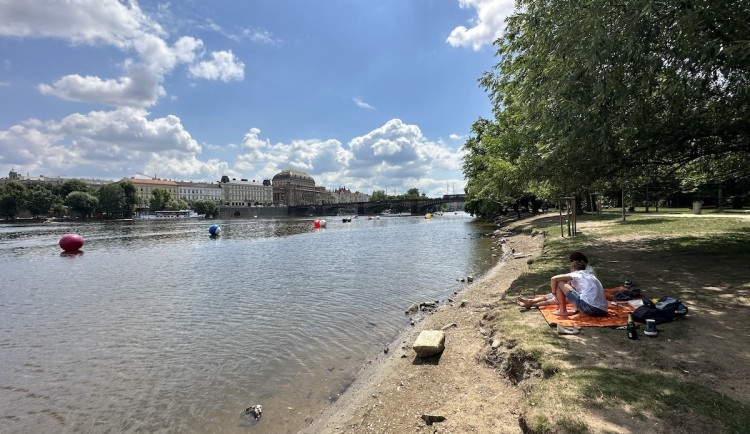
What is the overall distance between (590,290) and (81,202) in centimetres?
14697

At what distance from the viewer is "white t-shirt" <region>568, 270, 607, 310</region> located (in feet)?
24.0

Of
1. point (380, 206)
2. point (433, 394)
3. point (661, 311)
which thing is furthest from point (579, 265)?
point (380, 206)

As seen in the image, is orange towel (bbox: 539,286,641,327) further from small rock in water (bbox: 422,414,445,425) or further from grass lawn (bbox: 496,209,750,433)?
small rock in water (bbox: 422,414,445,425)

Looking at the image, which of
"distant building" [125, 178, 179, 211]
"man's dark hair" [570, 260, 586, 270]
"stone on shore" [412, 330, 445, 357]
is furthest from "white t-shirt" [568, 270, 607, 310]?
"distant building" [125, 178, 179, 211]

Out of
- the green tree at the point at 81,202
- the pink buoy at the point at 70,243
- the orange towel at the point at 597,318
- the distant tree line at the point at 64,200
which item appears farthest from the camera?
the green tree at the point at 81,202

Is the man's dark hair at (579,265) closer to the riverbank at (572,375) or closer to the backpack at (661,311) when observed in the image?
the riverbank at (572,375)

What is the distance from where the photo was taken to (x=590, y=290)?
7441 millimetres

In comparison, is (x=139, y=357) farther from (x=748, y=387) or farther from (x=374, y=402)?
(x=748, y=387)

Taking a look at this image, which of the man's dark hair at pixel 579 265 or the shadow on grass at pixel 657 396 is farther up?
the man's dark hair at pixel 579 265

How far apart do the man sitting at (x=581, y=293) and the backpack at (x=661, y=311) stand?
0.68 m

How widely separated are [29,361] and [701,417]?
1403cm

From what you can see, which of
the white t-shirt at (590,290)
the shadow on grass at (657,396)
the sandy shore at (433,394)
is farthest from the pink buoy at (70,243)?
the shadow on grass at (657,396)

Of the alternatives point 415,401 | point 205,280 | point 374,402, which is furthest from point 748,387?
point 205,280

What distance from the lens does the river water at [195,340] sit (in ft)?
22.7
